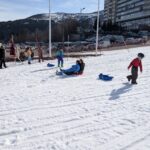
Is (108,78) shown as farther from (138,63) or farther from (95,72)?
(95,72)

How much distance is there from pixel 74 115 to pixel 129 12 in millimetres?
152250

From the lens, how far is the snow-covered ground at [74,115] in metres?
7.43

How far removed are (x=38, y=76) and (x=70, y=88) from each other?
4129 mm

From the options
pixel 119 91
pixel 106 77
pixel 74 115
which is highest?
pixel 106 77

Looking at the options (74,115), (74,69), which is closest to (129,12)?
(74,69)

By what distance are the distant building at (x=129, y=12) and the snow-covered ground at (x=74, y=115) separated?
121 meters

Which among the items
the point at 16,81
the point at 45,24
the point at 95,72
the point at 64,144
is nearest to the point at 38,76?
the point at 16,81

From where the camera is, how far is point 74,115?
376 inches

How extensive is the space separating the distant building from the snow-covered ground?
12129 cm

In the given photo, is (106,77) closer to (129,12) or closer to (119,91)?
(119,91)

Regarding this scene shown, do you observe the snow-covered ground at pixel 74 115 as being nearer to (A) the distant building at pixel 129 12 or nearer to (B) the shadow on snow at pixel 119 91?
(B) the shadow on snow at pixel 119 91

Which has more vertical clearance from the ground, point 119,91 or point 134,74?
point 134,74

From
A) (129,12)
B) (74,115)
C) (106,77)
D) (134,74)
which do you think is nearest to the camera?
(74,115)

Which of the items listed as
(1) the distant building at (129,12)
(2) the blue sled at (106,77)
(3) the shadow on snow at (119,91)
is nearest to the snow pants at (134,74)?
(3) the shadow on snow at (119,91)
